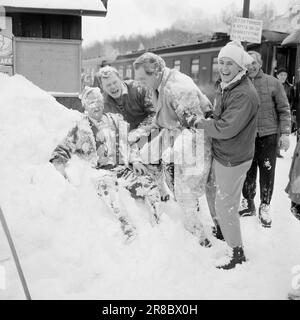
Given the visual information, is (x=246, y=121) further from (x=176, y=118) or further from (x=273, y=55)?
(x=273, y=55)

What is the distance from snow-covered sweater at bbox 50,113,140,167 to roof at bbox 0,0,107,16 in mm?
2298

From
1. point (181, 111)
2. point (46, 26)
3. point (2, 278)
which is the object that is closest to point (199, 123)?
point (181, 111)

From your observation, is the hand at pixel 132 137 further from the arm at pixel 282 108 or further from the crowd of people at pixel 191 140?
the arm at pixel 282 108

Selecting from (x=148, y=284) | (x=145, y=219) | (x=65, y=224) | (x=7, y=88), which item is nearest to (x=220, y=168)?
(x=145, y=219)

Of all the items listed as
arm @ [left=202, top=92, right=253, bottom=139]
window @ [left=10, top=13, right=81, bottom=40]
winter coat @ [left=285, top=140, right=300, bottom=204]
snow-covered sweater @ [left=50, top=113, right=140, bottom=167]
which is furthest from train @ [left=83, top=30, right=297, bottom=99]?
winter coat @ [left=285, top=140, right=300, bottom=204]

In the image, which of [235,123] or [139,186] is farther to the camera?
[139,186]

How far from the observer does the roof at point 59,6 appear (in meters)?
5.15

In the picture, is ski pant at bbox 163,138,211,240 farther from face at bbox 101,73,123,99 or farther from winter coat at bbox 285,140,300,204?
face at bbox 101,73,123,99

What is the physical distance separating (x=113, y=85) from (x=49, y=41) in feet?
7.07

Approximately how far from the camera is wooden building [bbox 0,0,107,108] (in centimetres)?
527

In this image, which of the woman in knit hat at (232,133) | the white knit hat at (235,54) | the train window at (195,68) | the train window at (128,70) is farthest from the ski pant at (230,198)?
the train window at (128,70)

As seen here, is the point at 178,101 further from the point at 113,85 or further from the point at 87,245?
the point at 87,245

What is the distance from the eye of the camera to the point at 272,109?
406 cm

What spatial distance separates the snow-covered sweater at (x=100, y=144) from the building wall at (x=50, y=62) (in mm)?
2249
